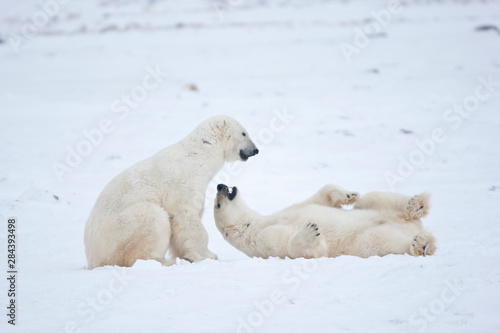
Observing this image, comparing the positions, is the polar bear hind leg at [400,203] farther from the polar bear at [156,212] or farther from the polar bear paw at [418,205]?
the polar bear at [156,212]

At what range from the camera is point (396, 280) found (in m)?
3.98

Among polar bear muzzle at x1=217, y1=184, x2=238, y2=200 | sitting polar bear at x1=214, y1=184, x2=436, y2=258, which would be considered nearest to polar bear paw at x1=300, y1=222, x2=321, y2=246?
sitting polar bear at x1=214, y1=184, x2=436, y2=258

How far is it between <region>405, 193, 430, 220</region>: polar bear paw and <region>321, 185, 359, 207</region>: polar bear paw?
2.18 ft

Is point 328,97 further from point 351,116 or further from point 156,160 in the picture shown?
point 156,160

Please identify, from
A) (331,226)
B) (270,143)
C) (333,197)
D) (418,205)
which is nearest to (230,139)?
(333,197)

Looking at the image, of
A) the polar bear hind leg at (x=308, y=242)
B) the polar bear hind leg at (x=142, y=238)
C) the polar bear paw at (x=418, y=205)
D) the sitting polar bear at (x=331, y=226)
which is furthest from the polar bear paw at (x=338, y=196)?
the polar bear hind leg at (x=142, y=238)

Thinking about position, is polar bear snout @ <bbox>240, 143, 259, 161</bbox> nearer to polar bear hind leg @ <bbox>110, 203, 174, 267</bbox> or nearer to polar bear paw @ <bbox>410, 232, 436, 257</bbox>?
polar bear hind leg @ <bbox>110, 203, 174, 267</bbox>

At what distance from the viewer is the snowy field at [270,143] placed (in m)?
3.73

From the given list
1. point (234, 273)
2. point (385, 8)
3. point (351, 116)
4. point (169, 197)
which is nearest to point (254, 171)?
point (351, 116)

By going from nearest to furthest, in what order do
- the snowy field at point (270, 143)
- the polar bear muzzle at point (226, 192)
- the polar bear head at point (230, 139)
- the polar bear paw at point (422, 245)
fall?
the snowy field at point (270, 143)
the polar bear paw at point (422, 245)
the polar bear muzzle at point (226, 192)
the polar bear head at point (230, 139)

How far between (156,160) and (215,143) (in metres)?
0.68

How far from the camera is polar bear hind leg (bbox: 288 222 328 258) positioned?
4918mm

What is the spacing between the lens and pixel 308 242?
493 cm

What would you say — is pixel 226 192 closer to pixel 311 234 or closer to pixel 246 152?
pixel 246 152
